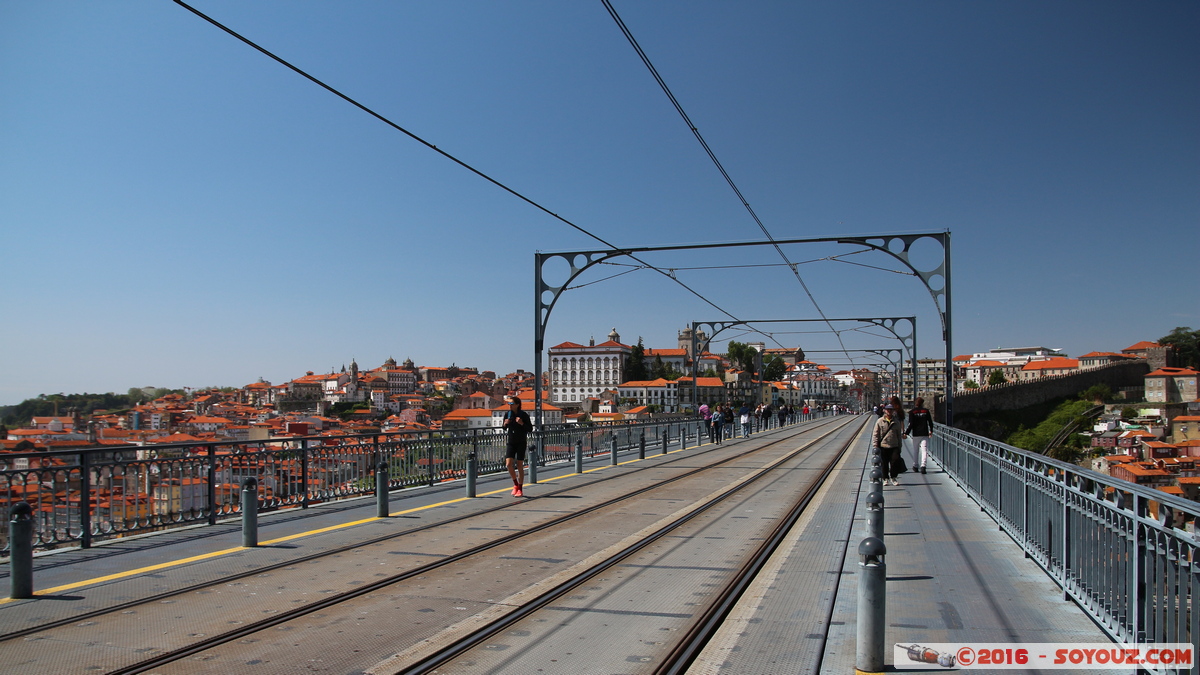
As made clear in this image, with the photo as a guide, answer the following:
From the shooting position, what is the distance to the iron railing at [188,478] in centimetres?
882

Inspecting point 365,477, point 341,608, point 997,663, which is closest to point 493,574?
point 341,608

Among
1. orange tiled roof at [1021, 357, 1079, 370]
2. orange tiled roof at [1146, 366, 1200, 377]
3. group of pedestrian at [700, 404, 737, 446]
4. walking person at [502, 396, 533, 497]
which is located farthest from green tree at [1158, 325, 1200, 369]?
walking person at [502, 396, 533, 497]

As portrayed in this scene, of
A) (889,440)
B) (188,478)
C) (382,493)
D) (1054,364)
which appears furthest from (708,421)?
(1054,364)

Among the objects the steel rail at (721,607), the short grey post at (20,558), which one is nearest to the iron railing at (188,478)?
the short grey post at (20,558)

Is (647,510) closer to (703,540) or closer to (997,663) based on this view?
(703,540)

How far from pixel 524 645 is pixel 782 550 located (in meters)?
4.51

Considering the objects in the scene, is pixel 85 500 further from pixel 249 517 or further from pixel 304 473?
pixel 304 473

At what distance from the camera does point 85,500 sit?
9156 mm

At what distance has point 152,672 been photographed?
479cm

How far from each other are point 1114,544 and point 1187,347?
528 feet

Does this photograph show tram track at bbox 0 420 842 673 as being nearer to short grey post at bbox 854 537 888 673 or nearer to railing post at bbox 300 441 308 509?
railing post at bbox 300 441 308 509

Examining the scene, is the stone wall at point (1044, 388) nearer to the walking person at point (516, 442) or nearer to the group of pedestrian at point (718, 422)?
the group of pedestrian at point (718, 422)

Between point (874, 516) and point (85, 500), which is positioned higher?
point (874, 516)

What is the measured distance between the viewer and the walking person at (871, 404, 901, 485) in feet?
48.2
